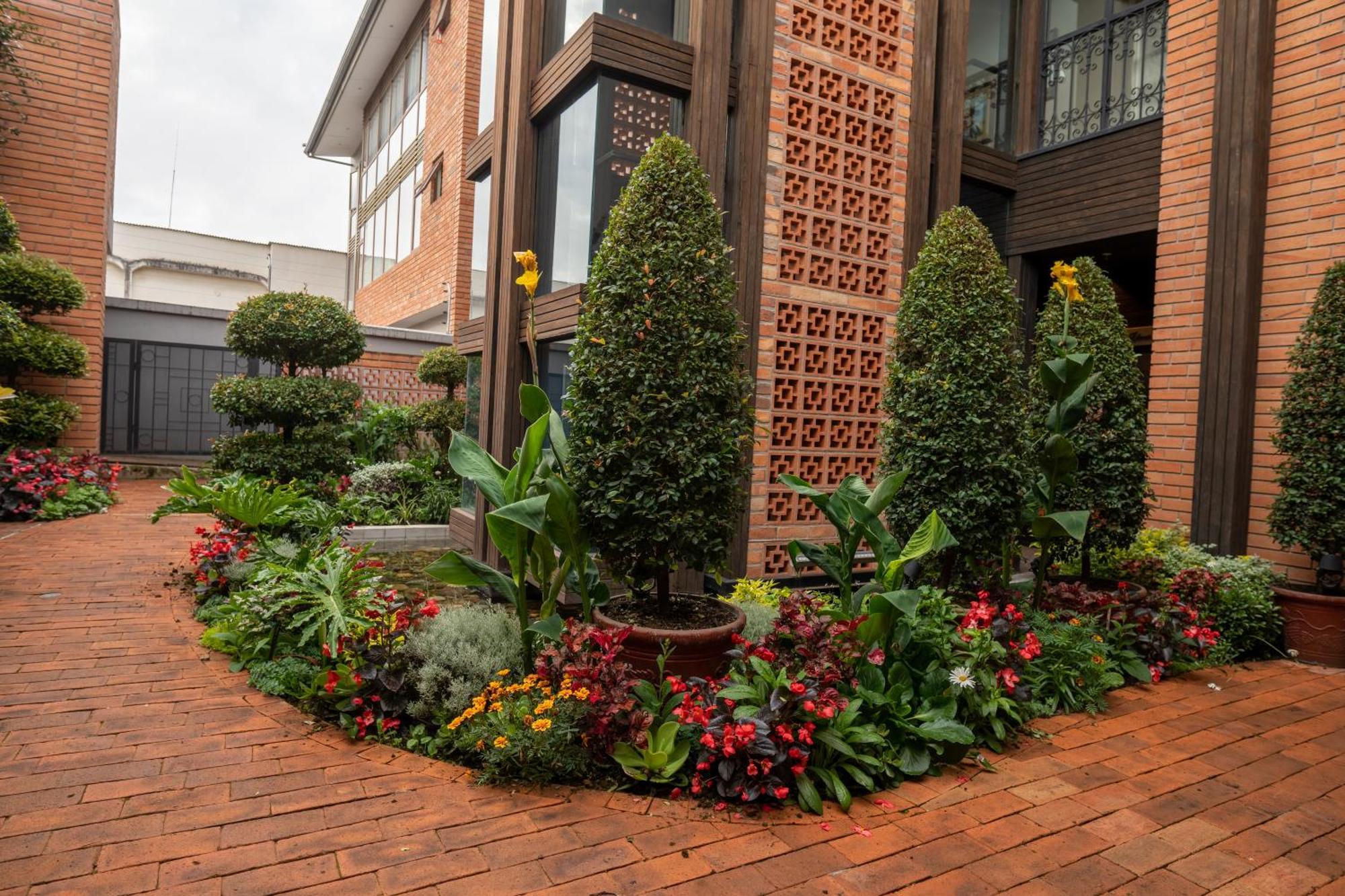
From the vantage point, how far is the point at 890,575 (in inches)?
132

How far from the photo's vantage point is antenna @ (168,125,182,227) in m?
25.2

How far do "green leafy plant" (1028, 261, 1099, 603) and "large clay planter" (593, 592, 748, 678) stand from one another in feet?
6.62

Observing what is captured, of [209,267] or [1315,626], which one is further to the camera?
[209,267]

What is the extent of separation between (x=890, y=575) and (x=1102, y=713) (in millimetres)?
1238

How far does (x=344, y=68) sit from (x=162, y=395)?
842 centimetres

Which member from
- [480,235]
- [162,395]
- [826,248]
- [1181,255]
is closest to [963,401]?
[826,248]

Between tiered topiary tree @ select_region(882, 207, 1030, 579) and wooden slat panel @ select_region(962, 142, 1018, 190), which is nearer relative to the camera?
tiered topiary tree @ select_region(882, 207, 1030, 579)

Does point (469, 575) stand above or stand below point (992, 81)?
below

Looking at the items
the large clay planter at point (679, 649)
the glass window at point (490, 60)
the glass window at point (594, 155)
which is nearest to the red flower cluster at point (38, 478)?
the glass window at point (490, 60)

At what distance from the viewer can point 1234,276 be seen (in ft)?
17.2

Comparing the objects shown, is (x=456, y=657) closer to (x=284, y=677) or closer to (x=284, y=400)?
(x=284, y=677)

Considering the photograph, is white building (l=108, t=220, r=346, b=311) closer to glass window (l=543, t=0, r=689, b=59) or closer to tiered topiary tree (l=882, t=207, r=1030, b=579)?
glass window (l=543, t=0, r=689, b=59)

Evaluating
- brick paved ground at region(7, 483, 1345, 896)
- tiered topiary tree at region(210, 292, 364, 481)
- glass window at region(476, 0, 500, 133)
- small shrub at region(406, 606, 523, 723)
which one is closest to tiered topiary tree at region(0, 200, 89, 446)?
tiered topiary tree at region(210, 292, 364, 481)

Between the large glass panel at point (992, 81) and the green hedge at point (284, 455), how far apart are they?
7.13 metres
